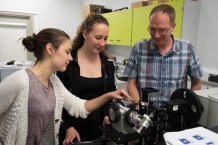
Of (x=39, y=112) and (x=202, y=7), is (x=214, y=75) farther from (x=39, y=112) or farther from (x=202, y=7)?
(x=39, y=112)

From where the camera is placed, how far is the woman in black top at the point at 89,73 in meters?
1.35

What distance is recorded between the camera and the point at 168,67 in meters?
1.47

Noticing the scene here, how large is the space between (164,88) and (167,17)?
47 centimetres

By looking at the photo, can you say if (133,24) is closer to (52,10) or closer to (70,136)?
(70,136)

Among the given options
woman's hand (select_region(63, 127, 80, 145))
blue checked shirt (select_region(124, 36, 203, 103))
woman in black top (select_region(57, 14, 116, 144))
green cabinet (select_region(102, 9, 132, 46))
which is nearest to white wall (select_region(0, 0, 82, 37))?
green cabinet (select_region(102, 9, 132, 46))

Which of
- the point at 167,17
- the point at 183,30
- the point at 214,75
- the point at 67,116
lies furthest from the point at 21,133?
the point at 214,75

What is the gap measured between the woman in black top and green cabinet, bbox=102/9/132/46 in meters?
1.79

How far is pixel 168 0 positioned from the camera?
240 cm

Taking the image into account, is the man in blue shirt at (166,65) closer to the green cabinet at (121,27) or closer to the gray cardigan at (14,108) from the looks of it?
the gray cardigan at (14,108)

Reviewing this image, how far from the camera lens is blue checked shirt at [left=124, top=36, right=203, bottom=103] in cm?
146

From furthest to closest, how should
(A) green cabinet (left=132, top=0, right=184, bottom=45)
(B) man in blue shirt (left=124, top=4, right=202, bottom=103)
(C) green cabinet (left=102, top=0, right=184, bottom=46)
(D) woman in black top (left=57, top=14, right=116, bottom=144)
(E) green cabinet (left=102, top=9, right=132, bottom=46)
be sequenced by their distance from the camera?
1. (E) green cabinet (left=102, top=9, right=132, bottom=46)
2. (A) green cabinet (left=132, top=0, right=184, bottom=45)
3. (C) green cabinet (left=102, top=0, right=184, bottom=46)
4. (B) man in blue shirt (left=124, top=4, right=202, bottom=103)
5. (D) woman in black top (left=57, top=14, right=116, bottom=144)

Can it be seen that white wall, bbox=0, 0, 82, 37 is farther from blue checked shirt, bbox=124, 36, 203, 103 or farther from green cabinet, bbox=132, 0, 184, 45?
blue checked shirt, bbox=124, 36, 203, 103

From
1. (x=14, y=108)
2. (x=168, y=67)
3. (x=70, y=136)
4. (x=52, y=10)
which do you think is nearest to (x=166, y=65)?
(x=168, y=67)

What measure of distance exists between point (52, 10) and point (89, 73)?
12.4ft
